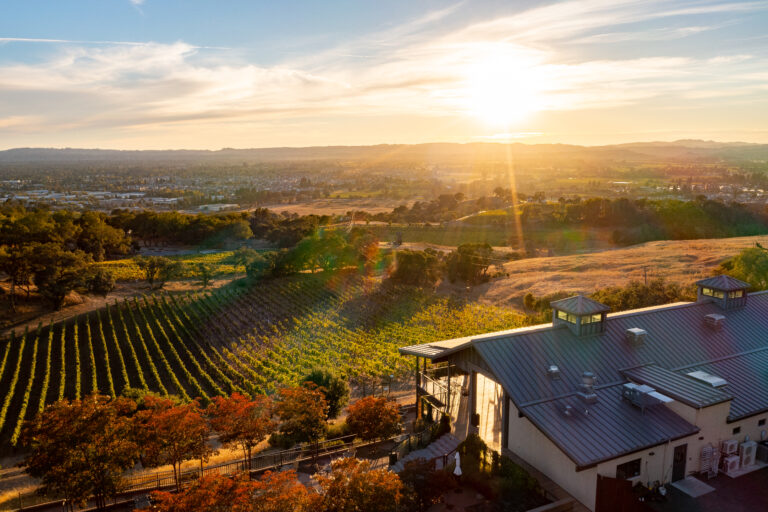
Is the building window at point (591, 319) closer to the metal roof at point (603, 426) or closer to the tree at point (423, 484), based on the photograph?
the metal roof at point (603, 426)

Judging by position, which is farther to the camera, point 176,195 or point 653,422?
point 176,195

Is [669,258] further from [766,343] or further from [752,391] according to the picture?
[752,391]

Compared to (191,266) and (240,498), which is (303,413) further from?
(191,266)

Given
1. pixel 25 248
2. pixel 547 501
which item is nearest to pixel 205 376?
pixel 547 501

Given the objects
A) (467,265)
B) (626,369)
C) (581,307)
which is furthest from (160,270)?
(626,369)

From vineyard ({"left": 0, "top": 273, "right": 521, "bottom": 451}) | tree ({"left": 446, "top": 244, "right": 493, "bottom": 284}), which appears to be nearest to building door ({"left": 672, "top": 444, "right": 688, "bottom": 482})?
vineyard ({"left": 0, "top": 273, "right": 521, "bottom": 451})

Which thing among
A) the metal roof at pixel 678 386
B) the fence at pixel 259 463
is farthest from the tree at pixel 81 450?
the metal roof at pixel 678 386
